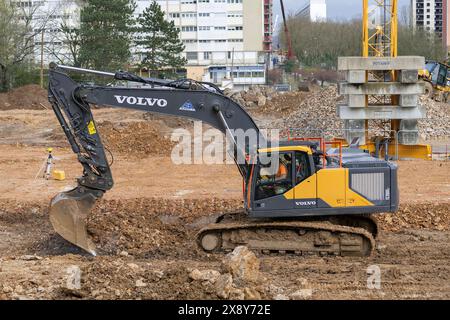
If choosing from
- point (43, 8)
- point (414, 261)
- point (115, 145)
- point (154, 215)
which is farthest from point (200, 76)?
point (414, 261)

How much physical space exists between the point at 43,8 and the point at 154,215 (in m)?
65.5

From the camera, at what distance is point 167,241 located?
47.9ft

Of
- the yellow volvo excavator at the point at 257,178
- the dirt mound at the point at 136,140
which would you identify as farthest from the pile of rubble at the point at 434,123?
the yellow volvo excavator at the point at 257,178

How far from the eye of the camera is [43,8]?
253ft

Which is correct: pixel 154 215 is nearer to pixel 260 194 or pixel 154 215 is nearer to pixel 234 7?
pixel 260 194

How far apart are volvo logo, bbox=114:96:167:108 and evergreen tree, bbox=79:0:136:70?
38.4 metres

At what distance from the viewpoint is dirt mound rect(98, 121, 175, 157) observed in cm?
2769

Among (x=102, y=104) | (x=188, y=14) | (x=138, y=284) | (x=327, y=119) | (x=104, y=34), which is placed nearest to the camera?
(x=138, y=284)

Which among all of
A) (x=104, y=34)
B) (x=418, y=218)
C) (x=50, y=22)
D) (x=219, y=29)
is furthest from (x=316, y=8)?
(x=418, y=218)

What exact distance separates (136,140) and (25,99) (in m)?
19.3

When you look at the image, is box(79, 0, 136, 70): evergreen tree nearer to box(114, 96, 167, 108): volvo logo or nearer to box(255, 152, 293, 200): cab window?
box(114, 96, 167, 108): volvo logo

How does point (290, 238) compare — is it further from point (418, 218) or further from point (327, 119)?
point (327, 119)

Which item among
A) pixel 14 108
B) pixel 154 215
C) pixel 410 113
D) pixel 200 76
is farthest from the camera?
pixel 200 76

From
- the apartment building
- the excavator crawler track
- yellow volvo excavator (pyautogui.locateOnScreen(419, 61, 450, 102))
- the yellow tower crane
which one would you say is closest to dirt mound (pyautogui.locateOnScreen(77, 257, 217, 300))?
the excavator crawler track
